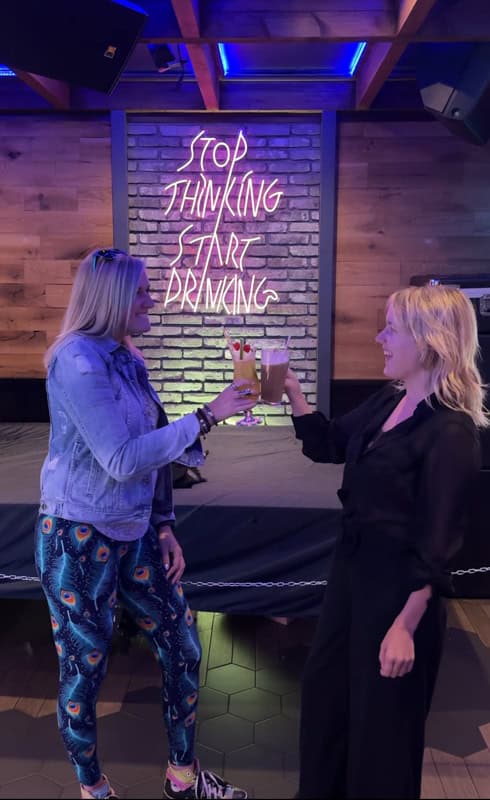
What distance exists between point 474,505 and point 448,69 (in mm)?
2317

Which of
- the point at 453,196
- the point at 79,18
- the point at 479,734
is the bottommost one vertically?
the point at 479,734

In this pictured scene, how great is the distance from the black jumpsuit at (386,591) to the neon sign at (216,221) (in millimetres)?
3046

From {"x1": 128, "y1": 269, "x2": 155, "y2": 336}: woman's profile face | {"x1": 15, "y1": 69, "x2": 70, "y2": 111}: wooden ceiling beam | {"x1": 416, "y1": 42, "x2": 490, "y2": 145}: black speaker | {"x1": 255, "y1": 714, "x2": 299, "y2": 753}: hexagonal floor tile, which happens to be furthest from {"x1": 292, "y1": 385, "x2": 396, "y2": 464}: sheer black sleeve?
{"x1": 15, "y1": 69, "x2": 70, "y2": 111}: wooden ceiling beam

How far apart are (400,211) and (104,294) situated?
323 centimetres

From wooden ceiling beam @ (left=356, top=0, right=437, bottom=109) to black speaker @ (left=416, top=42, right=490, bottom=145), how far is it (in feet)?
0.65

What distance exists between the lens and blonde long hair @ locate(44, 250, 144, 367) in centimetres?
172

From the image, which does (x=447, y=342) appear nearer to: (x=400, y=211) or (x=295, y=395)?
(x=295, y=395)

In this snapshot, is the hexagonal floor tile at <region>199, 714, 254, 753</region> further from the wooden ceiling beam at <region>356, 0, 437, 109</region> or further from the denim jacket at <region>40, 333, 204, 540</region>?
the wooden ceiling beam at <region>356, 0, 437, 109</region>

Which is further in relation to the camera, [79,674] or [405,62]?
[405,62]

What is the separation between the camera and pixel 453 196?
4.44 m

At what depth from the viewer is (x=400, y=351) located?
65.6 inches

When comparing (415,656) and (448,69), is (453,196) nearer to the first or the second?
(448,69)

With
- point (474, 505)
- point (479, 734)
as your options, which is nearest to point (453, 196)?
point (474, 505)

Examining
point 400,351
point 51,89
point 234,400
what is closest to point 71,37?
point 51,89
